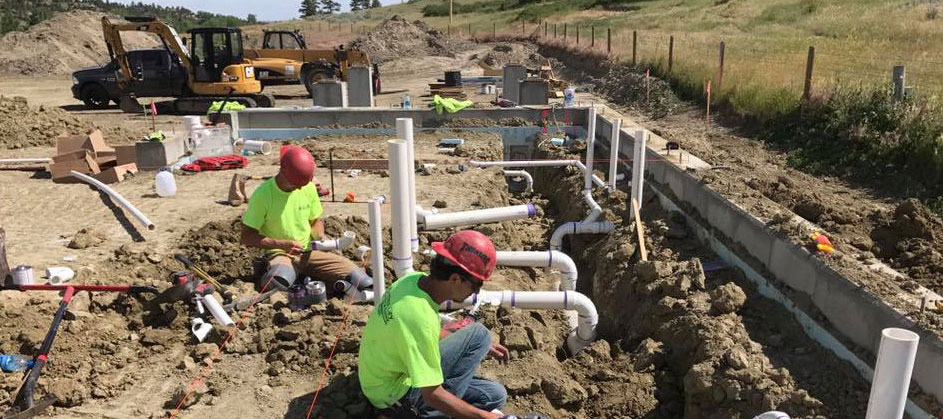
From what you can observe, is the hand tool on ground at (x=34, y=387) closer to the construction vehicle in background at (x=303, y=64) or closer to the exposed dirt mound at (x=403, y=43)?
the construction vehicle in background at (x=303, y=64)

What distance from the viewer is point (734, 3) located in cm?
4144

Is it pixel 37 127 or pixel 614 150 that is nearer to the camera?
pixel 614 150

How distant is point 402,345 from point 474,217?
373cm

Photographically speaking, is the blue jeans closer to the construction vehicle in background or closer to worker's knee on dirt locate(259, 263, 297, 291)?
worker's knee on dirt locate(259, 263, 297, 291)

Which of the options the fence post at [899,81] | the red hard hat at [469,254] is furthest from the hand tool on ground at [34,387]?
the fence post at [899,81]

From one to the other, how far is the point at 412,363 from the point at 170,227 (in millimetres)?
5544

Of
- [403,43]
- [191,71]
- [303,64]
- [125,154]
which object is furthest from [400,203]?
[403,43]

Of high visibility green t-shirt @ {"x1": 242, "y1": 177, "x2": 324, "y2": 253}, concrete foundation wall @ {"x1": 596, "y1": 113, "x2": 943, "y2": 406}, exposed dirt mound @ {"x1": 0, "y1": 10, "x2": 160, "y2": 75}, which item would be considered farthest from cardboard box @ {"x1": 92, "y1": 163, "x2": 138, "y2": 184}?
exposed dirt mound @ {"x1": 0, "y1": 10, "x2": 160, "y2": 75}

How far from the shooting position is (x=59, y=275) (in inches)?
228

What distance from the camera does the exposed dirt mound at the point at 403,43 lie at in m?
33.9

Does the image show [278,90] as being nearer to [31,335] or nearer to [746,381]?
[31,335]

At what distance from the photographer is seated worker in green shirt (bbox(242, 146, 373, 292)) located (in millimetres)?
5062

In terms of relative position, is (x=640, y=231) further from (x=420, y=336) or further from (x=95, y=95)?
(x=95, y=95)

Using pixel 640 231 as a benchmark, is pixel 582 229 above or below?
below
